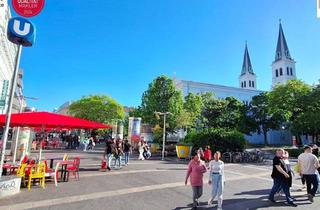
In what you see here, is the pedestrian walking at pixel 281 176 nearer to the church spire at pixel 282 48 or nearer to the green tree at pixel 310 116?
the green tree at pixel 310 116

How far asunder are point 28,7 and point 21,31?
1.42 meters

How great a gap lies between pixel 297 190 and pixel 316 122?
28.9 m

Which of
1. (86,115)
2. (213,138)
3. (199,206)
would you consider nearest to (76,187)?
(199,206)

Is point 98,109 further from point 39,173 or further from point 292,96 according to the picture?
point 39,173

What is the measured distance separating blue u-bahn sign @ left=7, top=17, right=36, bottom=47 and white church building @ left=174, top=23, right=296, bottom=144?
59.3m

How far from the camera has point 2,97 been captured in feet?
79.2

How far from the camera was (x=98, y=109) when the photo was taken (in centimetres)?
5831

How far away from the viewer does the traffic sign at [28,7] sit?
6.74 metres

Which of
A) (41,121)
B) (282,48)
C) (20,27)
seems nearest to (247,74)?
(282,48)

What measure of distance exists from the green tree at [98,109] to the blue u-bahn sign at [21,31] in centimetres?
5082

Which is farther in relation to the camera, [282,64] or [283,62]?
[282,64]

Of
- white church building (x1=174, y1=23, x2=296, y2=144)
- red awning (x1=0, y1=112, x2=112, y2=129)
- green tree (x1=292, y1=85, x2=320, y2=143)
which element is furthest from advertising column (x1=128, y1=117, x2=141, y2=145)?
white church building (x1=174, y1=23, x2=296, y2=144)

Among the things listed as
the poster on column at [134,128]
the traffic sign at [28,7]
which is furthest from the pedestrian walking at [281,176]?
the poster on column at [134,128]

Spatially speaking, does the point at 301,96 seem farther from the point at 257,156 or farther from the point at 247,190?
the point at 247,190
